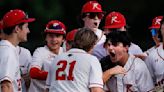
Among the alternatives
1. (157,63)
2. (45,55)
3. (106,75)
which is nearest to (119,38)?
A: (106,75)

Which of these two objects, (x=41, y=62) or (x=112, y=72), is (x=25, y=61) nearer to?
(x=41, y=62)

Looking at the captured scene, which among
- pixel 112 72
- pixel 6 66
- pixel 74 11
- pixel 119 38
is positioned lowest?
pixel 112 72

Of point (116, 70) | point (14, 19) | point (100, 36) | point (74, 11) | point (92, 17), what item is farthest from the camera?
point (74, 11)

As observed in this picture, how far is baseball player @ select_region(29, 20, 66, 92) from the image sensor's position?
9.47 metres

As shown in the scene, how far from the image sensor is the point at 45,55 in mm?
9617

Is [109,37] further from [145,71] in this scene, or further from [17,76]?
[17,76]

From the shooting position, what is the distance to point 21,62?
9758 millimetres

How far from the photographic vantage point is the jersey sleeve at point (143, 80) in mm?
8555

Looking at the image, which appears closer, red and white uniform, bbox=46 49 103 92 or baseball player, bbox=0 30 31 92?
red and white uniform, bbox=46 49 103 92

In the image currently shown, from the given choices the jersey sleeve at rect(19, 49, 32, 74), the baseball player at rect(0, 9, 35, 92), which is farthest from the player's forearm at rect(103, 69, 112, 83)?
the jersey sleeve at rect(19, 49, 32, 74)

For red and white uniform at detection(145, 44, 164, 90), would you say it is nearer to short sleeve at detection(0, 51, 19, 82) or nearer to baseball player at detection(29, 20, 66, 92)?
baseball player at detection(29, 20, 66, 92)

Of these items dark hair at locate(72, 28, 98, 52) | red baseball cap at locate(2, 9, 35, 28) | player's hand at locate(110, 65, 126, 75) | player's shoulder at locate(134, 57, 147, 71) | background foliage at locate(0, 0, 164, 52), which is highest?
background foliage at locate(0, 0, 164, 52)

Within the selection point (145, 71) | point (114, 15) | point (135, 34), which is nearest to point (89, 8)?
point (114, 15)

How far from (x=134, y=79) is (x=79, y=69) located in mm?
849
